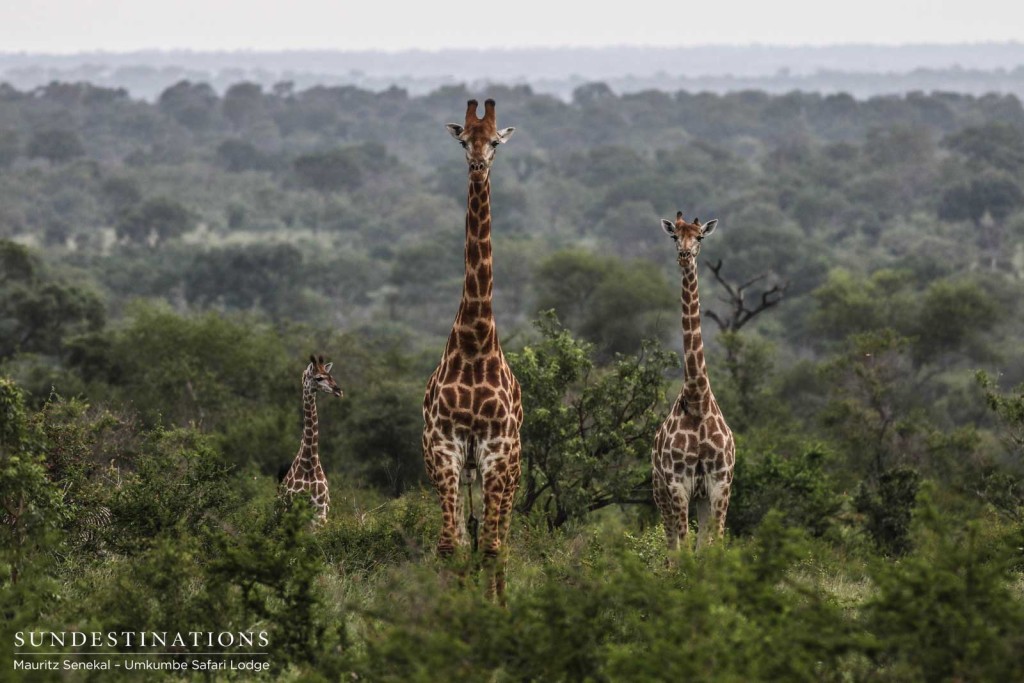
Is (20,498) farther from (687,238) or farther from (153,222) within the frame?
(153,222)

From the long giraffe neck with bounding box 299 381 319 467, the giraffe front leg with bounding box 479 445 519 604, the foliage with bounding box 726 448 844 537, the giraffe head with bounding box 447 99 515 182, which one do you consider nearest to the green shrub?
the giraffe front leg with bounding box 479 445 519 604

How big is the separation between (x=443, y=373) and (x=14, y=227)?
53.2 m

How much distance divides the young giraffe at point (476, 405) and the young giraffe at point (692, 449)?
4.42ft

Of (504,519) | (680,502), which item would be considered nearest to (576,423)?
(680,502)

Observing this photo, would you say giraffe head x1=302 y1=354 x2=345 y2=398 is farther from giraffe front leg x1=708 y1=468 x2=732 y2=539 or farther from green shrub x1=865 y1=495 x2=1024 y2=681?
green shrub x1=865 y1=495 x2=1024 y2=681

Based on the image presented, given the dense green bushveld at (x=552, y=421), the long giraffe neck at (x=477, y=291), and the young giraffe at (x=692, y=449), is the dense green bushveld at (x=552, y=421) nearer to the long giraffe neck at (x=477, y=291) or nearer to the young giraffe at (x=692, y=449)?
the young giraffe at (x=692, y=449)

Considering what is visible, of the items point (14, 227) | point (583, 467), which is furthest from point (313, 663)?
point (14, 227)

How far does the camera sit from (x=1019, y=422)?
459 inches

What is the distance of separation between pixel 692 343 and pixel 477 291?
1929 millimetres

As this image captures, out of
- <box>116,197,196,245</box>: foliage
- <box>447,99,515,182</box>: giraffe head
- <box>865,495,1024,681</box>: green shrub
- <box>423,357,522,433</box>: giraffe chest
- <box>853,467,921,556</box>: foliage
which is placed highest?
<box>447,99,515,182</box>: giraffe head

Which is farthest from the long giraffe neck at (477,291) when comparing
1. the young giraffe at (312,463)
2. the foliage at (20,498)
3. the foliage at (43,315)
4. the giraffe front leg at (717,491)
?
the foliage at (43,315)

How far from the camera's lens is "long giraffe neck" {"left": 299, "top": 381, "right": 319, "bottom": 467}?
12.2 m

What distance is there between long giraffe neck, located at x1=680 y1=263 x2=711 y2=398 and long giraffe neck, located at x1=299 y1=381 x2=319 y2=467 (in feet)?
13.2

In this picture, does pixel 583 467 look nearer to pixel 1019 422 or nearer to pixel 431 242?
pixel 1019 422
